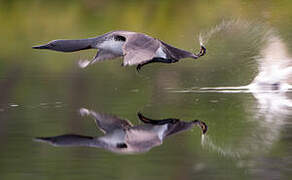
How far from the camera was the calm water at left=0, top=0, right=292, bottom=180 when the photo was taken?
18.4 feet

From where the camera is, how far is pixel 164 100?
8.09m

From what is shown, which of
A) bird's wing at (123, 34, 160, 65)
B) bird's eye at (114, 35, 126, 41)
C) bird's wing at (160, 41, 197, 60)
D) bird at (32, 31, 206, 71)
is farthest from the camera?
bird's eye at (114, 35, 126, 41)

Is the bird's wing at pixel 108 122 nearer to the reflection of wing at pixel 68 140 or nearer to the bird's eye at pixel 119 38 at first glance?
the reflection of wing at pixel 68 140

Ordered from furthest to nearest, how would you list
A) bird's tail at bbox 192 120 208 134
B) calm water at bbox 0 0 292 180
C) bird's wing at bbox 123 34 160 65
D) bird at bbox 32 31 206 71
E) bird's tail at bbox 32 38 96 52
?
bird's tail at bbox 32 38 96 52, bird's tail at bbox 192 120 208 134, bird at bbox 32 31 206 71, bird's wing at bbox 123 34 160 65, calm water at bbox 0 0 292 180

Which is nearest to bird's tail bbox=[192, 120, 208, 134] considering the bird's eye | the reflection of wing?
the reflection of wing

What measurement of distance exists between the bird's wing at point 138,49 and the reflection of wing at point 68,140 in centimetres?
66

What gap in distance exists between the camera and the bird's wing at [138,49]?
634 cm

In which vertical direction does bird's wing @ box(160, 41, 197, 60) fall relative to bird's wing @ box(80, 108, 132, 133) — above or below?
above

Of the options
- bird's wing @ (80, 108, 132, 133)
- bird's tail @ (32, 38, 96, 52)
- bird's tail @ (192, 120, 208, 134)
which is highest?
bird's tail @ (32, 38, 96, 52)

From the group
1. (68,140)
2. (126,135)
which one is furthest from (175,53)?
(68,140)

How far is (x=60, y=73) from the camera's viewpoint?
10117 millimetres

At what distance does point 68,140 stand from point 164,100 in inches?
74.1

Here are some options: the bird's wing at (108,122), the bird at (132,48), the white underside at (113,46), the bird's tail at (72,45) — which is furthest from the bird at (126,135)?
the bird's tail at (72,45)

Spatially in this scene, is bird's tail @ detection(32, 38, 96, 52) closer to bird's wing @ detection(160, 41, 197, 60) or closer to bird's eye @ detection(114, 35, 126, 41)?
bird's eye @ detection(114, 35, 126, 41)
